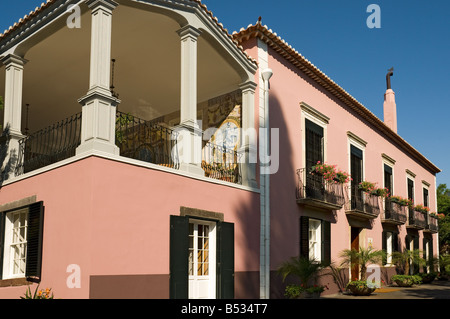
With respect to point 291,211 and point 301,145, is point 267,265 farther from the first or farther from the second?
point 301,145

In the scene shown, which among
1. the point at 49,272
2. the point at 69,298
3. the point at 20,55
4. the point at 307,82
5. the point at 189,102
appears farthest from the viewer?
the point at 307,82

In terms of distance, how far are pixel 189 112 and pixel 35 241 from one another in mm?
4061

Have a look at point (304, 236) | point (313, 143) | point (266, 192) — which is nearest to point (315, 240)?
point (304, 236)

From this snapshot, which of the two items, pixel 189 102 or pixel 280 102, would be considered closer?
pixel 189 102

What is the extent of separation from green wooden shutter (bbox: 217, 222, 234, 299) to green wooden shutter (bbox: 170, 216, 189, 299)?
1182 mm

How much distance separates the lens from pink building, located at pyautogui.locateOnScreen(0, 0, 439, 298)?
Result: 350 inches

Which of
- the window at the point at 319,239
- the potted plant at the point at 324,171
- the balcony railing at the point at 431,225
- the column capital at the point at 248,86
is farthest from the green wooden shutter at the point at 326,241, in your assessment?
the balcony railing at the point at 431,225

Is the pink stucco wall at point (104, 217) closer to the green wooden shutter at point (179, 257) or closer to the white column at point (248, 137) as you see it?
the green wooden shutter at point (179, 257)

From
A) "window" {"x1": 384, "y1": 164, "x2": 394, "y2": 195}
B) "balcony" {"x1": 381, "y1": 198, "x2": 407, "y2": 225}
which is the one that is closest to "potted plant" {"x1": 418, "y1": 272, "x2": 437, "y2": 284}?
"balcony" {"x1": 381, "y1": 198, "x2": 407, "y2": 225}

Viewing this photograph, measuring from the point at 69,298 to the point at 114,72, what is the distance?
7.58m

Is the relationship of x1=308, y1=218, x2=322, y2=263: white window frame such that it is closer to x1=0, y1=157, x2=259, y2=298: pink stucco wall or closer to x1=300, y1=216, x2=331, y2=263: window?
x1=300, y1=216, x2=331, y2=263: window
